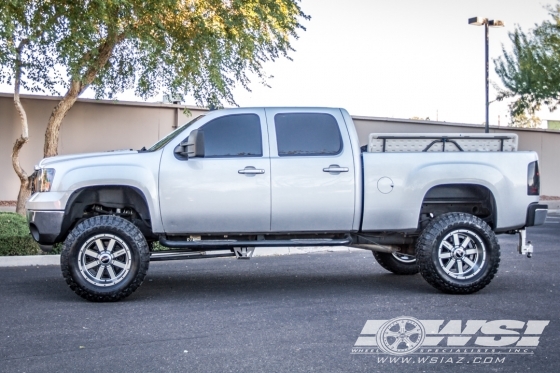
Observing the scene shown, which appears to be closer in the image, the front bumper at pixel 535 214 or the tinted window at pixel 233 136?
the tinted window at pixel 233 136

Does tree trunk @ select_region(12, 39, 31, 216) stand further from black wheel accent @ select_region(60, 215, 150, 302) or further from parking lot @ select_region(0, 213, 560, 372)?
black wheel accent @ select_region(60, 215, 150, 302)

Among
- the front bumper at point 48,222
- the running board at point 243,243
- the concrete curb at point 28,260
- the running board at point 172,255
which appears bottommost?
the concrete curb at point 28,260

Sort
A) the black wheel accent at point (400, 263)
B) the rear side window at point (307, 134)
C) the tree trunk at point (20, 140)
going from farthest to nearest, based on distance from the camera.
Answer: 1. the tree trunk at point (20, 140)
2. the black wheel accent at point (400, 263)
3. the rear side window at point (307, 134)

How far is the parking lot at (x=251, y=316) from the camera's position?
6.14m

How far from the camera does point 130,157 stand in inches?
364

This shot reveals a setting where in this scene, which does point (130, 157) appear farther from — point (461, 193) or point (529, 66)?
point (529, 66)

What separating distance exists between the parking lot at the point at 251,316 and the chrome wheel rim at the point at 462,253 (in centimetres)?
32

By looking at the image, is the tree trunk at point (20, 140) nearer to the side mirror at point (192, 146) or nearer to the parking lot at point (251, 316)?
the parking lot at point (251, 316)

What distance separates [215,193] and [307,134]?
4.22ft

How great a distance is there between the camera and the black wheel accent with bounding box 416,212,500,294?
367 inches

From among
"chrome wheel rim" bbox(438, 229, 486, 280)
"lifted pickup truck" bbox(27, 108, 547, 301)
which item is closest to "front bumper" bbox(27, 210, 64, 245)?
"lifted pickup truck" bbox(27, 108, 547, 301)

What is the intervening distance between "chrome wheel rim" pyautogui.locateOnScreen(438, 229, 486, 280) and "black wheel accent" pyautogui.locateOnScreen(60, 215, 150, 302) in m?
3.35

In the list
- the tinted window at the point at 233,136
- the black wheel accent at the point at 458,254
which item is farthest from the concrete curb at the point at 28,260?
the black wheel accent at the point at 458,254

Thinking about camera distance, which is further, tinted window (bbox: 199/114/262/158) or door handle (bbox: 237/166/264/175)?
tinted window (bbox: 199/114/262/158)
